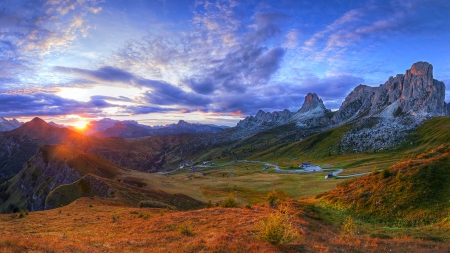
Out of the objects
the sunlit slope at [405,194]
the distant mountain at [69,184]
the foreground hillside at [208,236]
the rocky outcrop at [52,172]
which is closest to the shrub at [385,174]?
the sunlit slope at [405,194]

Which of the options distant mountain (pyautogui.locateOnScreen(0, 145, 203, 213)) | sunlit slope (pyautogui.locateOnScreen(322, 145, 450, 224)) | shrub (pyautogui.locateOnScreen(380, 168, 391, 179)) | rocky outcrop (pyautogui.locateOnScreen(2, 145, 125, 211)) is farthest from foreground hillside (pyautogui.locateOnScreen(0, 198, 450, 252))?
rocky outcrop (pyautogui.locateOnScreen(2, 145, 125, 211))

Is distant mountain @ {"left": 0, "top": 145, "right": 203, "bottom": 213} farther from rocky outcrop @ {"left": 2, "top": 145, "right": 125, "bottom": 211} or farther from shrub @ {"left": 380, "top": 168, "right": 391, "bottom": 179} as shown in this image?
shrub @ {"left": 380, "top": 168, "right": 391, "bottom": 179}

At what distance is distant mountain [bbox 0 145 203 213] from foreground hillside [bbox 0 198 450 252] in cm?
2766

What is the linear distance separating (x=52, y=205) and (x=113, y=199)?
49.9 ft

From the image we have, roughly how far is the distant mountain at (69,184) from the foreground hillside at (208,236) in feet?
90.7

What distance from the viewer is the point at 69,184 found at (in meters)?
60.9

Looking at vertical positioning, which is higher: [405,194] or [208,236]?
[405,194]

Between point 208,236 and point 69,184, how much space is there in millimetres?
56795

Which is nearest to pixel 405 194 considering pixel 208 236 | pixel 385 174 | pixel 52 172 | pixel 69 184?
pixel 385 174

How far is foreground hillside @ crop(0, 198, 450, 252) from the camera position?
17.0 metres

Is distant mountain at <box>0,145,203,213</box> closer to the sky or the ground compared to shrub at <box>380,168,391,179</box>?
closer to the ground

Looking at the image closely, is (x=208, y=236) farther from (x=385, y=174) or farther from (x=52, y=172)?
(x=52, y=172)

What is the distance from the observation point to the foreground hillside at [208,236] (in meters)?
17.0

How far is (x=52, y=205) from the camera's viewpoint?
5416 centimetres
